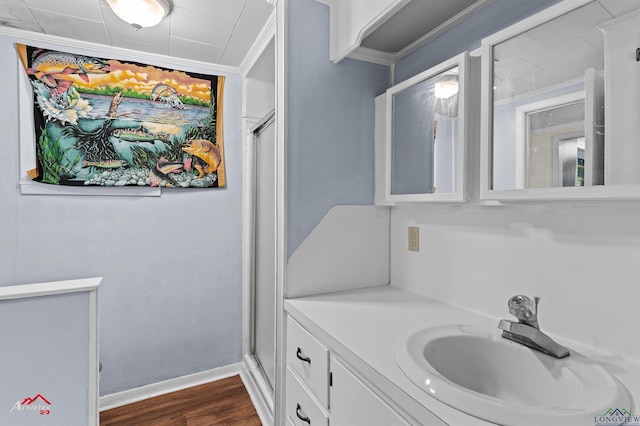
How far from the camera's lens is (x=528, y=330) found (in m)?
0.92

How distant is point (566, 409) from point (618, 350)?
1.41ft

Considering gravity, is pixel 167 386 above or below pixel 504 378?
below

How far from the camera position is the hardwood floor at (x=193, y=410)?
194cm

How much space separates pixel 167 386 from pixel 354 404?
1863 mm

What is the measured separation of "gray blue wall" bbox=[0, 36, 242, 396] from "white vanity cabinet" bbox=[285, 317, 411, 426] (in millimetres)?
1157

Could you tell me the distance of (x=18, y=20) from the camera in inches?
70.1

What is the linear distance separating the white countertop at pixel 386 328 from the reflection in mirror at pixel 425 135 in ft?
1.59

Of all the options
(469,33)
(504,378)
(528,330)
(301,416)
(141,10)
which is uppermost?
(141,10)

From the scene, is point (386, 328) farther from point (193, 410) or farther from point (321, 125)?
point (193, 410)

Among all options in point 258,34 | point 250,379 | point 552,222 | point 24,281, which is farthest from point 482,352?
point 24,281

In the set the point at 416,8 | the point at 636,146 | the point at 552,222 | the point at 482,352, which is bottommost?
the point at 482,352

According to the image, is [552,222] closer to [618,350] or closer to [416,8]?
[618,350]

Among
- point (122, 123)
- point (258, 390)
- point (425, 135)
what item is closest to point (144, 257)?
point (122, 123)

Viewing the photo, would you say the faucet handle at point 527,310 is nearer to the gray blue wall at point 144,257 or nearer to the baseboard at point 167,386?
the gray blue wall at point 144,257
